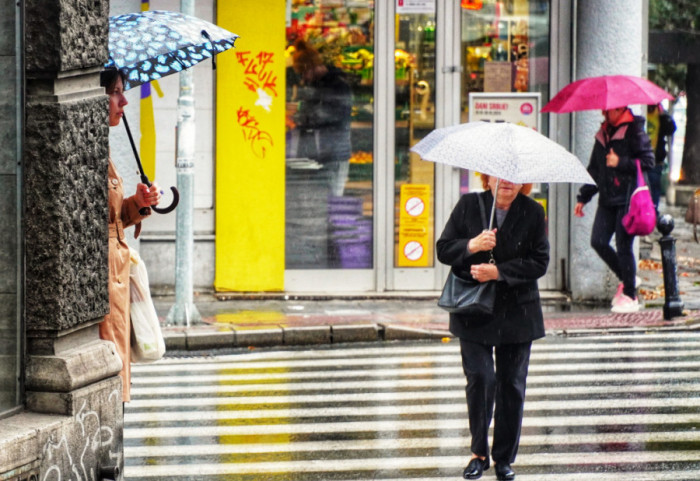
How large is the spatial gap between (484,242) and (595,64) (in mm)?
7429

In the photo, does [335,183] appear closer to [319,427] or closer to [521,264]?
[319,427]

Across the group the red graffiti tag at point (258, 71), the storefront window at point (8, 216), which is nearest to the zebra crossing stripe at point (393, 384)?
the red graffiti tag at point (258, 71)

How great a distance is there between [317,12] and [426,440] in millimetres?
6953

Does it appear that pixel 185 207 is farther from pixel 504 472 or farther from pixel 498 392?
pixel 504 472

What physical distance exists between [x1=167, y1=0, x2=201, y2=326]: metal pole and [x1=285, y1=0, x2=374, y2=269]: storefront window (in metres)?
1.97

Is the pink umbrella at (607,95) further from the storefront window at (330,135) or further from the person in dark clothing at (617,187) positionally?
the storefront window at (330,135)

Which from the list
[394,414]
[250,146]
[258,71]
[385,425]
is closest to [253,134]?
[250,146]

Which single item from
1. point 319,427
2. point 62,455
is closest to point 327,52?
point 319,427

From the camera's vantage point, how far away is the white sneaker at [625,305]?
14.3 meters

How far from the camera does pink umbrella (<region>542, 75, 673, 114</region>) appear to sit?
1342cm

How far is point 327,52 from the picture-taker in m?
15.1

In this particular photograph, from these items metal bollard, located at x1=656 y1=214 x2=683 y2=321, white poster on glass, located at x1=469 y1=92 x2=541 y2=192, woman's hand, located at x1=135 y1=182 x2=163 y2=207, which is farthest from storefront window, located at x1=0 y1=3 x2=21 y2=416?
white poster on glass, located at x1=469 y1=92 x2=541 y2=192

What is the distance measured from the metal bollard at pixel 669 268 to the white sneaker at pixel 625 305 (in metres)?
0.55

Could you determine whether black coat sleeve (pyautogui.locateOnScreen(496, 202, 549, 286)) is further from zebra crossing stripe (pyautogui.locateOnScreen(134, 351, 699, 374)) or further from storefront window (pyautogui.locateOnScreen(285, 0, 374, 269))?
storefront window (pyautogui.locateOnScreen(285, 0, 374, 269))
